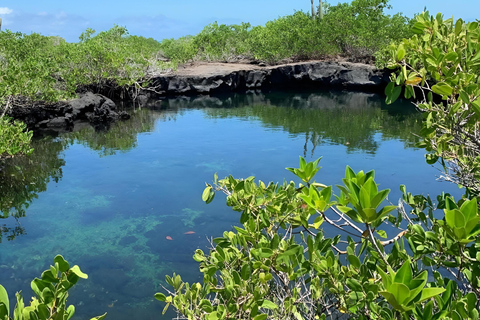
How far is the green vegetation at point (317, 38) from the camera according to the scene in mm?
24859

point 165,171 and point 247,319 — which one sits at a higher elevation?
point 247,319

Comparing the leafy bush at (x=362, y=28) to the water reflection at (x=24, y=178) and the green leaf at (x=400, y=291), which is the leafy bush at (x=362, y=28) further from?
the green leaf at (x=400, y=291)

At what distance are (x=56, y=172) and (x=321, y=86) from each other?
1895cm

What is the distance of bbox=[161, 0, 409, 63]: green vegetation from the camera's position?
24.9m

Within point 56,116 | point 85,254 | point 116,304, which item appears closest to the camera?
point 116,304

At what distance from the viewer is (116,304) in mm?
4910

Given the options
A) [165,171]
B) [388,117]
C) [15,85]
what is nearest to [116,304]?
[165,171]

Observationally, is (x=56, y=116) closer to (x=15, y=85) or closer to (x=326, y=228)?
(x=15, y=85)

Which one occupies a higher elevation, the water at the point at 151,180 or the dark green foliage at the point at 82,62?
the dark green foliage at the point at 82,62

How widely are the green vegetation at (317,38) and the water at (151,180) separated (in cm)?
905

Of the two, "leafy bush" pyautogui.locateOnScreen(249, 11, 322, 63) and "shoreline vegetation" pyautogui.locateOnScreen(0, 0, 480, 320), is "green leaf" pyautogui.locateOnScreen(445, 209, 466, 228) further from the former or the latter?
"leafy bush" pyautogui.locateOnScreen(249, 11, 322, 63)

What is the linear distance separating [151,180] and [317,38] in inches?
802

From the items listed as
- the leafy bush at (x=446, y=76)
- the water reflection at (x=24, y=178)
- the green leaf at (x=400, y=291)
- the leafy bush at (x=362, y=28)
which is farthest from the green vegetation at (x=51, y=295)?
the leafy bush at (x=362, y=28)

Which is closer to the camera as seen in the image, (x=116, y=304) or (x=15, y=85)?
(x=116, y=304)
